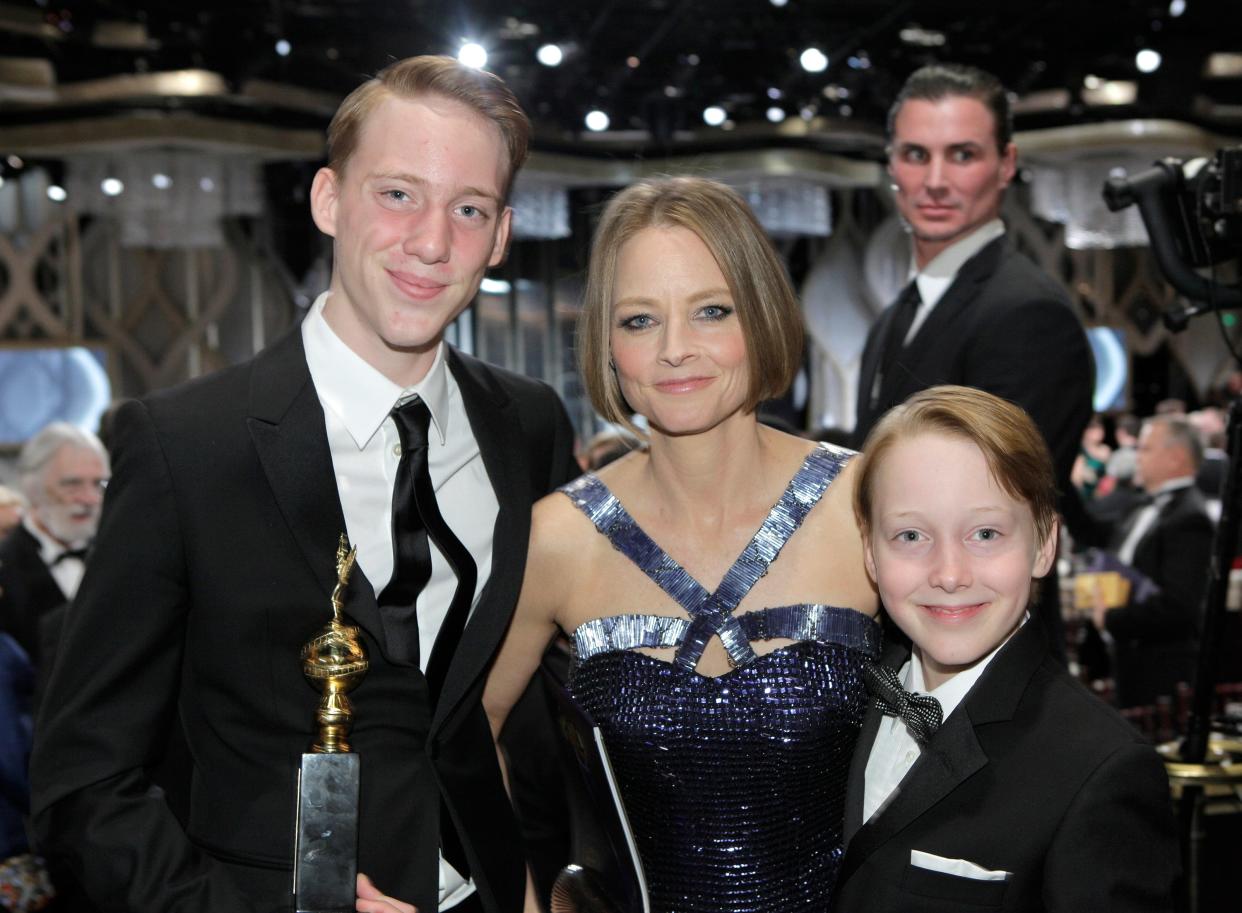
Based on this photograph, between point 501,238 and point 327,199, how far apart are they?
233 mm

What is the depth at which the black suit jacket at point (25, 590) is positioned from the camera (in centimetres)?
384

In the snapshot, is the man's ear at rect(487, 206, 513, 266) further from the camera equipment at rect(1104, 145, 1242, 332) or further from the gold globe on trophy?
the camera equipment at rect(1104, 145, 1242, 332)

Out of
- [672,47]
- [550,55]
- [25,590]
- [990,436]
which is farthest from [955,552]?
[672,47]

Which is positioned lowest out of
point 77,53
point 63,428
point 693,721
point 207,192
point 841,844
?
point 841,844

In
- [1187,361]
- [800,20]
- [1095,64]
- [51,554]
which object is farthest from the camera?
[1187,361]

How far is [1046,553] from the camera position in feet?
5.48

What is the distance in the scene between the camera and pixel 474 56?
17.7 ft

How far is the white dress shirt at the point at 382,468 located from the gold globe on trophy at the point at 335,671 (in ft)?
0.49

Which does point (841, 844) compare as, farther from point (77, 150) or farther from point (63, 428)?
point (77, 150)

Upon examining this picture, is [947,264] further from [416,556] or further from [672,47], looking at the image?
[672,47]

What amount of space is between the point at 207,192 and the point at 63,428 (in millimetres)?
3588

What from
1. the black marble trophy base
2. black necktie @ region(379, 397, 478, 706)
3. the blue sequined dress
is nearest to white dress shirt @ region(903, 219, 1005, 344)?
the blue sequined dress

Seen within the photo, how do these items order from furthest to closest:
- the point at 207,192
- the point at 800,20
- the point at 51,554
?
1. the point at 207,192
2. the point at 800,20
3. the point at 51,554

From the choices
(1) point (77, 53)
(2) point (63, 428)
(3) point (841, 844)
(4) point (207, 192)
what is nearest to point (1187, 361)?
(4) point (207, 192)
